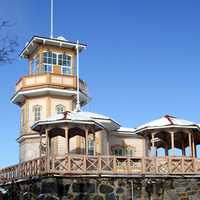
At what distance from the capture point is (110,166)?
85.1 feet

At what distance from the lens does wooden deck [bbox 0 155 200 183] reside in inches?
965

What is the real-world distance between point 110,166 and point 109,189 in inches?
58.0

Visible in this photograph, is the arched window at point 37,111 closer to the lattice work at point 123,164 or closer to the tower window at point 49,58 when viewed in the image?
the tower window at point 49,58

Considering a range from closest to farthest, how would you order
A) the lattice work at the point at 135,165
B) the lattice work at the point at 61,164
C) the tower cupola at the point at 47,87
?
the lattice work at the point at 61,164 → the lattice work at the point at 135,165 → the tower cupola at the point at 47,87

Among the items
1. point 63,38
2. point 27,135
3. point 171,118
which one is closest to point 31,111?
point 27,135

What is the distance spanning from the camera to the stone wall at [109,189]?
946 inches

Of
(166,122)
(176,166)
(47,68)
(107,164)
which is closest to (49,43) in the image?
(47,68)

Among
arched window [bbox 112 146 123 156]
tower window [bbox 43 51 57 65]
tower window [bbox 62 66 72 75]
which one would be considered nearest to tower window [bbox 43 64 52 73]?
tower window [bbox 43 51 57 65]

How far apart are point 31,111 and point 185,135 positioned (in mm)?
11512

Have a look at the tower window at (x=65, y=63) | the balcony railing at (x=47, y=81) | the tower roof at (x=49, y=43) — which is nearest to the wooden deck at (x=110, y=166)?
the balcony railing at (x=47, y=81)

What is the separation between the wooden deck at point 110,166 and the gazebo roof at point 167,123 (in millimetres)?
1878

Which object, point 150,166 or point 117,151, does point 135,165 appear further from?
point 117,151

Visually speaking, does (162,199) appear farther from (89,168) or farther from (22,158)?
(22,158)

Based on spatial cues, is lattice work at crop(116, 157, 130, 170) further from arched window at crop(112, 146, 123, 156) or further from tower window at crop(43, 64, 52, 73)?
tower window at crop(43, 64, 52, 73)
